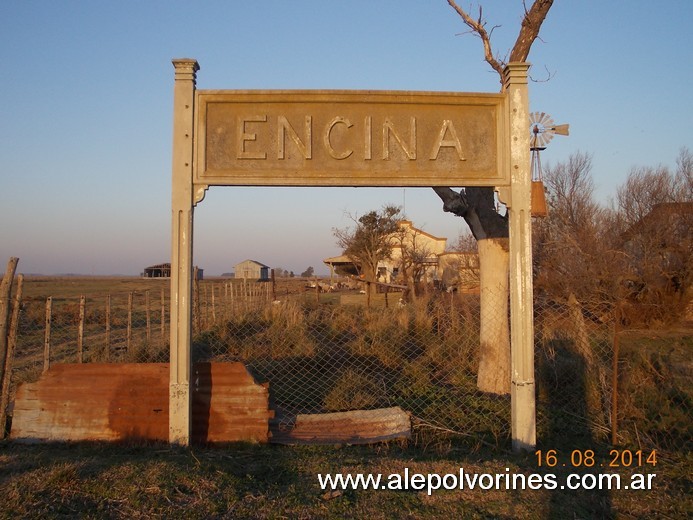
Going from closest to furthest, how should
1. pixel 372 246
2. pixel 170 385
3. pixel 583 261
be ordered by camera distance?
1. pixel 170 385
2. pixel 583 261
3. pixel 372 246

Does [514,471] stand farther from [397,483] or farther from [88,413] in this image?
[88,413]

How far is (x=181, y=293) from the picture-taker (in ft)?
16.6

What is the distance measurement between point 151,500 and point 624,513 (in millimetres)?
3478

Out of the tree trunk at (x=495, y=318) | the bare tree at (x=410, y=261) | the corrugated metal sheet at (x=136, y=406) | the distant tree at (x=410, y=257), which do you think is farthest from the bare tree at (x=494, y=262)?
the distant tree at (x=410, y=257)

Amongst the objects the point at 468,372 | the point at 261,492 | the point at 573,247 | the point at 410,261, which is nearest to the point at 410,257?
the point at 410,261

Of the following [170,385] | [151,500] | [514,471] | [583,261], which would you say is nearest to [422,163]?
[514,471]

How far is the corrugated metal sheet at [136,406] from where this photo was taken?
5.32 meters

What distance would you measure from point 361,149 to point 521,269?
A: 6.45ft

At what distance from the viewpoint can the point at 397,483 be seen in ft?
14.1

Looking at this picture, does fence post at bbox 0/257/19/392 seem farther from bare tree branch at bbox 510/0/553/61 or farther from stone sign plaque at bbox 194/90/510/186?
bare tree branch at bbox 510/0/553/61

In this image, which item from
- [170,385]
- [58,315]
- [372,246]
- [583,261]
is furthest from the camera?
[372,246]

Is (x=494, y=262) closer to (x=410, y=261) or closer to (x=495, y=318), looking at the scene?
(x=495, y=318)

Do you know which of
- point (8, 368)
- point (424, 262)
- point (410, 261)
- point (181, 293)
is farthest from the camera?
point (424, 262)

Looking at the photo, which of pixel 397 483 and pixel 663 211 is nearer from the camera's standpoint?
pixel 397 483
